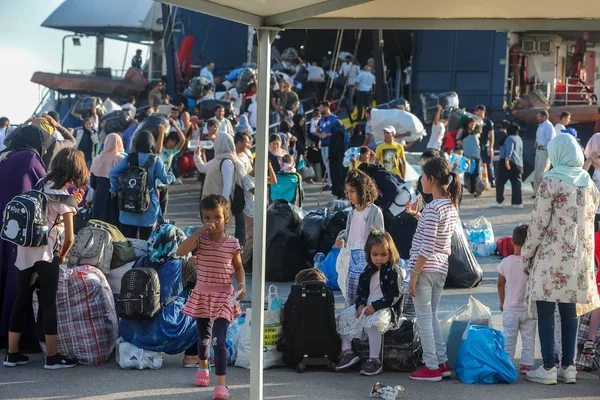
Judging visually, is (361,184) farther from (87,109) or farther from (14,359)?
(87,109)

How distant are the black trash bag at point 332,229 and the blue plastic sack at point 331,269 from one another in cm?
48

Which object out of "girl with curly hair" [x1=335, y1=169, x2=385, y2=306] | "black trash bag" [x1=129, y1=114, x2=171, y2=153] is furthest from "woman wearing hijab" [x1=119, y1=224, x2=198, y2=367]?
"black trash bag" [x1=129, y1=114, x2=171, y2=153]

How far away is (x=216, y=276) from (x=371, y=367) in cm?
143

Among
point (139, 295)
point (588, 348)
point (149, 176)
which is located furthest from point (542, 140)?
point (139, 295)

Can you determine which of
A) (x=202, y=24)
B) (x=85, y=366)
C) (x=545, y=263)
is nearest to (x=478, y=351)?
(x=545, y=263)

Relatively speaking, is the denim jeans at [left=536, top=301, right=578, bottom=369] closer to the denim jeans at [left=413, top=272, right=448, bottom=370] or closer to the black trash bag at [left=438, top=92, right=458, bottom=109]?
the denim jeans at [left=413, top=272, right=448, bottom=370]

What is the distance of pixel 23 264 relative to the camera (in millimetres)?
7070

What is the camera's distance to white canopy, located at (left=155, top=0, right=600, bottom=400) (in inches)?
203

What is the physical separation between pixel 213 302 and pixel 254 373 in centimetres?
105

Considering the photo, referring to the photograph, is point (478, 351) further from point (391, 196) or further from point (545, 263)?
point (391, 196)

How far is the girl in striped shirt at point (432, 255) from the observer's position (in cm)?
685

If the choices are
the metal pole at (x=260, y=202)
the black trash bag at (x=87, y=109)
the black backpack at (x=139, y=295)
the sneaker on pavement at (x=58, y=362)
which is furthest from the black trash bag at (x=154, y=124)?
the black trash bag at (x=87, y=109)

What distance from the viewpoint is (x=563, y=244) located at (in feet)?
22.0

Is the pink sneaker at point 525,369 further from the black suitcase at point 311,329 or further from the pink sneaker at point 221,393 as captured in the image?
the pink sneaker at point 221,393
